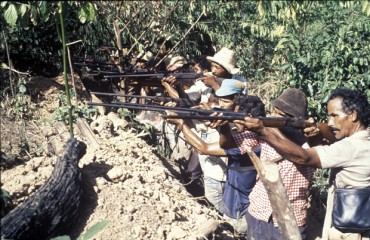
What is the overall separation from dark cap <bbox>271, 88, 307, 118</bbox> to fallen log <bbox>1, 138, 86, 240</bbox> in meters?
1.66

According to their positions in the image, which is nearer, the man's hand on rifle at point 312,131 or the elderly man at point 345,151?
the elderly man at point 345,151

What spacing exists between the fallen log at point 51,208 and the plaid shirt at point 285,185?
1317 mm

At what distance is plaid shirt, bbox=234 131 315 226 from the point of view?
3455 millimetres

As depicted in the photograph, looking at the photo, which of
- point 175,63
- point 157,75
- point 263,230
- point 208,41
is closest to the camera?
point 263,230

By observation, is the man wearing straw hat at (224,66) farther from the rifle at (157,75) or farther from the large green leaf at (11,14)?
the large green leaf at (11,14)

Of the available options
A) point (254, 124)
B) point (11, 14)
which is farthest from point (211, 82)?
point (11, 14)

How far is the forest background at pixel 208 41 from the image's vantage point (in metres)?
5.34

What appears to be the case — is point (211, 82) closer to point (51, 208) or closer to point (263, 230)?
point (263, 230)

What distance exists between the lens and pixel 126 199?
3.78 m

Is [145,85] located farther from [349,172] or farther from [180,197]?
[349,172]

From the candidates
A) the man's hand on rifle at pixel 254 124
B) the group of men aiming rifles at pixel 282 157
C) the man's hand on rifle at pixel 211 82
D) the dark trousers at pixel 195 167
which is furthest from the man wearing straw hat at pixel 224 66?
the man's hand on rifle at pixel 254 124

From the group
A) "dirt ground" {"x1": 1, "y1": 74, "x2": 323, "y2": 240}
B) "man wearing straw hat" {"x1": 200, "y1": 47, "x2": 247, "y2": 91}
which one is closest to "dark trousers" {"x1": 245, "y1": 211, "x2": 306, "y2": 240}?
"dirt ground" {"x1": 1, "y1": 74, "x2": 323, "y2": 240}

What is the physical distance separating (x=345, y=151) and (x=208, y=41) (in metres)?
5.19

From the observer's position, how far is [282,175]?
3.46m
